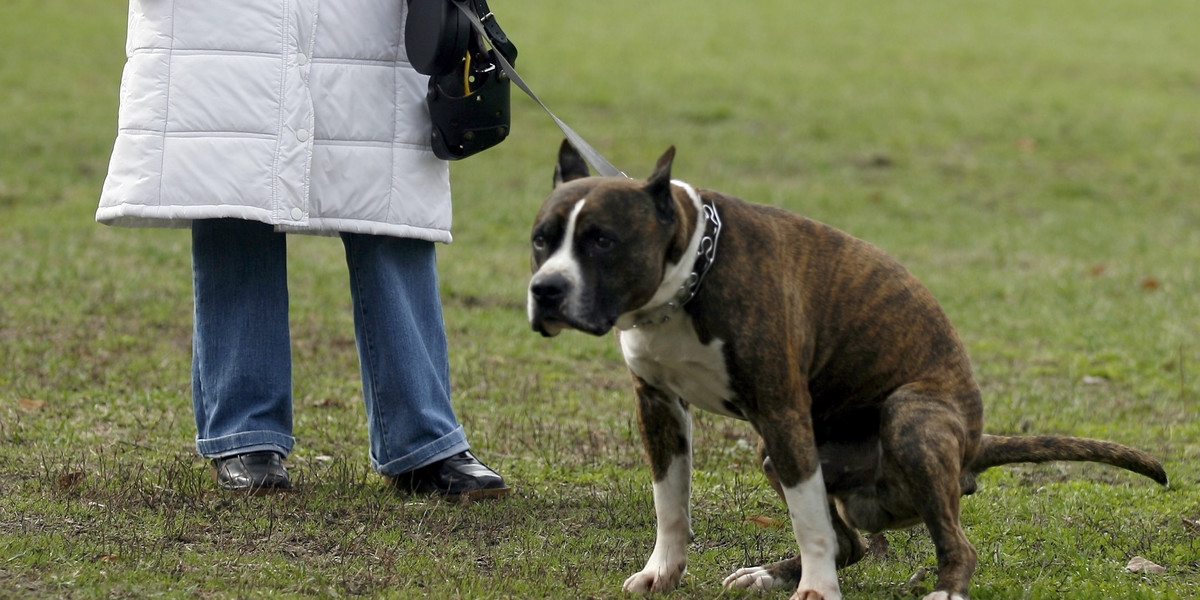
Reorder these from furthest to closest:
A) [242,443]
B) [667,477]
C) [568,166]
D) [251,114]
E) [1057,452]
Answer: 1. [242,443]
2. [251,114]
3. [1057,452]
4. [667,477]
5. [568,166]

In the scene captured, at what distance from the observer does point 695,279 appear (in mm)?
3516

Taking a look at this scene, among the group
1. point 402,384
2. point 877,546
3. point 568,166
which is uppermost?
point 568,166

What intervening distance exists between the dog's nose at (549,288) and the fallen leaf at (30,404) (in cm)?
319

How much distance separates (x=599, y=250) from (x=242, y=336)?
1798 mm

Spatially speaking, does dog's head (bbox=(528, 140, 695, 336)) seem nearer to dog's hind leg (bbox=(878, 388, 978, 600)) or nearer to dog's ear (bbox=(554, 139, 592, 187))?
dog's ear (bbox=(554, 139, 592, 187))

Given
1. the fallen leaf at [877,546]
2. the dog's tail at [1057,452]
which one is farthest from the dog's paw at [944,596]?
the fallen leaf at [877,546]

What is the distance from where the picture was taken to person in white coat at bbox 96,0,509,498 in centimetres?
432

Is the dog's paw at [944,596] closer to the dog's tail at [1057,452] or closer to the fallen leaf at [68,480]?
the dog's tail at [1057,452]

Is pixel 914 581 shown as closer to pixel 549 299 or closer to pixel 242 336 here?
pixel 549 299

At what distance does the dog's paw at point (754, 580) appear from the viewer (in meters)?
3.88

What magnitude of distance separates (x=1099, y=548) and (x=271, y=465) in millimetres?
2721

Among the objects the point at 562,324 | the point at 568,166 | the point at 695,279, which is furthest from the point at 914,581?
the point at 568,166

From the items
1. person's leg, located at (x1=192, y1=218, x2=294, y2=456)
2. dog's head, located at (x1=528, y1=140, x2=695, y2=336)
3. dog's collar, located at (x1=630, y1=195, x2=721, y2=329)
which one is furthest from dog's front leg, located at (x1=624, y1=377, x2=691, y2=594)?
person's leg, located at (x1=192, y1=218, x2=294, y2=456)

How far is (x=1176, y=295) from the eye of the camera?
30.4 ft
